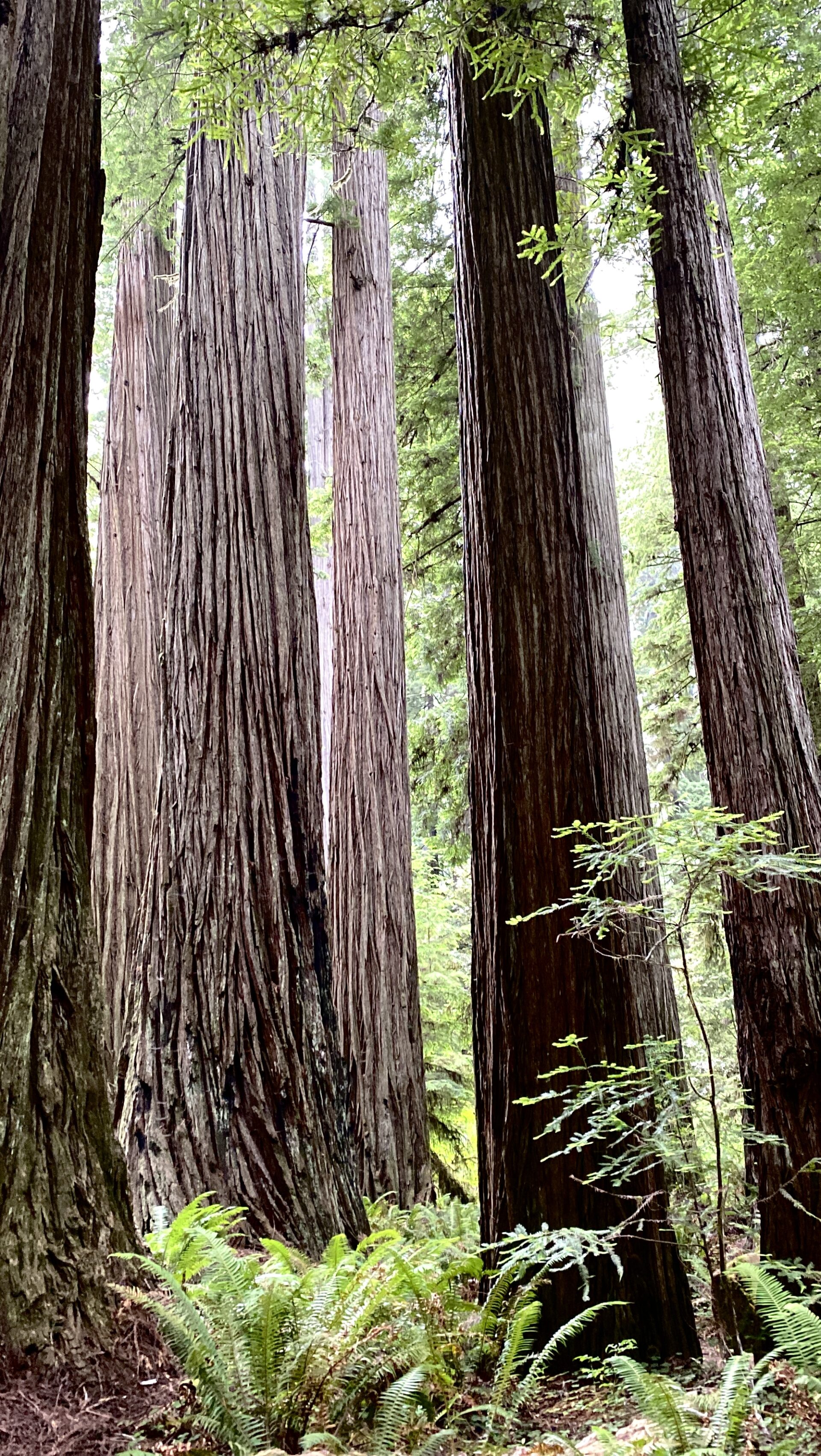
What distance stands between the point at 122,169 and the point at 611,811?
5688mm

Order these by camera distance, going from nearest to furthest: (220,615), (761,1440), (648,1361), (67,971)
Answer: (761,1440) < (67,971) < (648,1361) < (220,615)

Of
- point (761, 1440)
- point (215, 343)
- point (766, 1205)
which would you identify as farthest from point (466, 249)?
point (761, 1440)

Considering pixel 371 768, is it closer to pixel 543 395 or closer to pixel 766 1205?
pixel 543 395

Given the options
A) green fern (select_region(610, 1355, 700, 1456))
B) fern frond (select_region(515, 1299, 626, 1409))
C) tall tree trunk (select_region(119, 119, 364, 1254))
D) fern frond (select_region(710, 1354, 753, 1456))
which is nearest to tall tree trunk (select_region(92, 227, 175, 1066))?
tall tree trunk (select_region(119, 119, 364, 1254))

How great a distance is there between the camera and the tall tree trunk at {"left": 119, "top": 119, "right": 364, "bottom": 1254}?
384 cm

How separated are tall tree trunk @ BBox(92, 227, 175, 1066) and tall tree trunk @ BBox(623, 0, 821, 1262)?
3.72 m

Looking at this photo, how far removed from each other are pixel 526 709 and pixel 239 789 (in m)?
1.56

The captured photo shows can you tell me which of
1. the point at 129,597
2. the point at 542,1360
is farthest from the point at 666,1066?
the point at 129,597

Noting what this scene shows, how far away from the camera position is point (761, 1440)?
196 cm

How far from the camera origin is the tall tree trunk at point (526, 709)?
3.07 m

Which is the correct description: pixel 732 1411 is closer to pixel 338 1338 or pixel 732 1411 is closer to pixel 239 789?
pixel 338 1338

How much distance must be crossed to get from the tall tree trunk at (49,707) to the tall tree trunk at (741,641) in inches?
71.7

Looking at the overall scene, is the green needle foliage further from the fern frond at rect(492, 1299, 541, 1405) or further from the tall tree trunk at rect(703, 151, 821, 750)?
the tall tree trunk at rect(703, 151, 821, 750)

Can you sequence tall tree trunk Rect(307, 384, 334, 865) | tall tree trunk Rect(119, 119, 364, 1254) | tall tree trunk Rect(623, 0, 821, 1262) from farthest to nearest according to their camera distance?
tall tree trunk Rect(307, 384, 334, 865) < tall tree trunk Rect(119, 119, 364, 1254) < tall tree trunk Rect(623, 0, 821, 1262)
